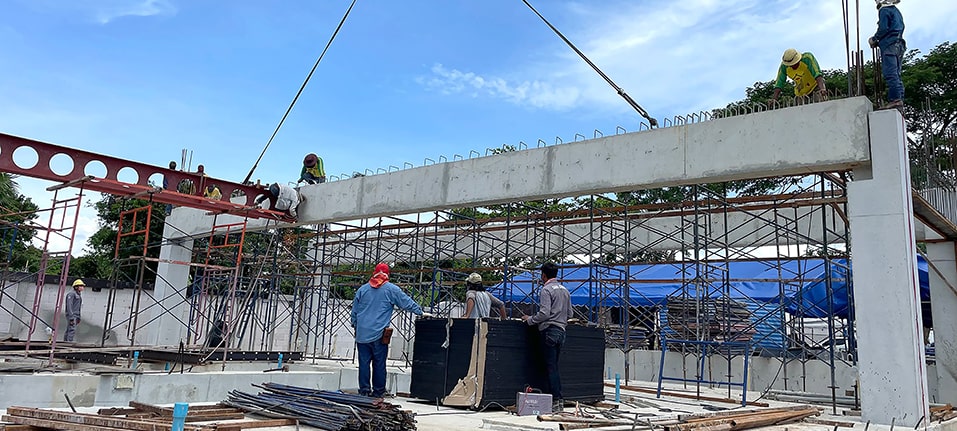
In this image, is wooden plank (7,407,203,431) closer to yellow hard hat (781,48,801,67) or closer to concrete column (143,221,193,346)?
yellow hard hat (781,48,801,67)

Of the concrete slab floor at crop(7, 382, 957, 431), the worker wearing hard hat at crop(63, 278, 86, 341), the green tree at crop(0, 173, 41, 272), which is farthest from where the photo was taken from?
the green tree at crop(0, 173, 41, 272)

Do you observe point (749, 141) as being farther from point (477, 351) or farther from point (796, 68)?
point (477, 351)

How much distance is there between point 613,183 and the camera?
400 inches

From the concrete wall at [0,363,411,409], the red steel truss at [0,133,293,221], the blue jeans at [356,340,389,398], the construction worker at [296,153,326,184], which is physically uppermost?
the construction worker at [296,153,326,184]

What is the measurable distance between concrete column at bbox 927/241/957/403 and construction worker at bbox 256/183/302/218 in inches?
461

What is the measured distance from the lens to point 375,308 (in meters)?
7.99

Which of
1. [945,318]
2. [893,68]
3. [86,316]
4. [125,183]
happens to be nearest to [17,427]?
[125,183]

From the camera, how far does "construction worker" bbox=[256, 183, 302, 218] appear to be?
14.4 metres

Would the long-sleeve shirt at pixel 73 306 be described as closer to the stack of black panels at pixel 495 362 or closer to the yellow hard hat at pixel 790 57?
the stack of black panels at pixel 495 362

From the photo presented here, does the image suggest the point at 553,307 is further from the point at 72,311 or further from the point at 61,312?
the point at 61,312

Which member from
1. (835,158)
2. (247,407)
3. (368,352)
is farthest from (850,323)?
(247,407)

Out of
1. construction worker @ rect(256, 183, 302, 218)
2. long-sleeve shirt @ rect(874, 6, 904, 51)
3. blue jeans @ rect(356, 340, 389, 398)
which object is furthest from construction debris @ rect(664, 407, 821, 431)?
construction worker @ rect(256, 183, 302, 218)

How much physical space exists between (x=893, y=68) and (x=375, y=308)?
7159 millimetres

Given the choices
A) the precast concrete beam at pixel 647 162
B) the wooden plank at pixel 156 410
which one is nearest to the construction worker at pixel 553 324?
the precast concrete beam at pixel 647 162
